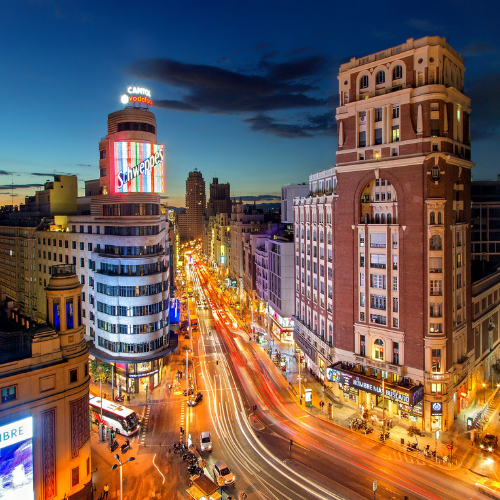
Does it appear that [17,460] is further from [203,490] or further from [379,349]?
[379,349]

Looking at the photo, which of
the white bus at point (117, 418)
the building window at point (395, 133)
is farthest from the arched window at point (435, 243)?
the white bus at point (117, 418)

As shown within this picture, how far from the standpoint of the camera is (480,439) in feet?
166

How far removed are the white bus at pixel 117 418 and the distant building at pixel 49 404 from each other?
11216 mm

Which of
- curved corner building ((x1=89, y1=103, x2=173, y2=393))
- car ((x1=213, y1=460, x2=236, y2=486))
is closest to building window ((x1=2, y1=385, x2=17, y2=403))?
car ((x1=213, y1=460, x2=236, y2=486))

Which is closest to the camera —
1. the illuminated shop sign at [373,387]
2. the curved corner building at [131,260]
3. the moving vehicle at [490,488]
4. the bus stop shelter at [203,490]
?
the bus stop shelter at [203,490]

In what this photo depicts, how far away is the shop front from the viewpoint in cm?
5247

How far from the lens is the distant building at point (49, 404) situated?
34.8m

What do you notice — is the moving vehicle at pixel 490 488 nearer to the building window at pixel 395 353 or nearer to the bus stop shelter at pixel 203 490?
the building window at pixel 395 353

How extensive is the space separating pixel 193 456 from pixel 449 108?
55.6 metres

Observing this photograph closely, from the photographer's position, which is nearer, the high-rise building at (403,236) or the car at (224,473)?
the car at (224,473)

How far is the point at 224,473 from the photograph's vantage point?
137ft

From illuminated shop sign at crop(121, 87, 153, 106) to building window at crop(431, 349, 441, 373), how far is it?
64360mm

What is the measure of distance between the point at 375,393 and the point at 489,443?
1402cm

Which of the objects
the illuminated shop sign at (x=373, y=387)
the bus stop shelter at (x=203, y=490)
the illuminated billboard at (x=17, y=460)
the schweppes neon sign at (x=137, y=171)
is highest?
the schweppes neon sign at (x=137, y=171)
